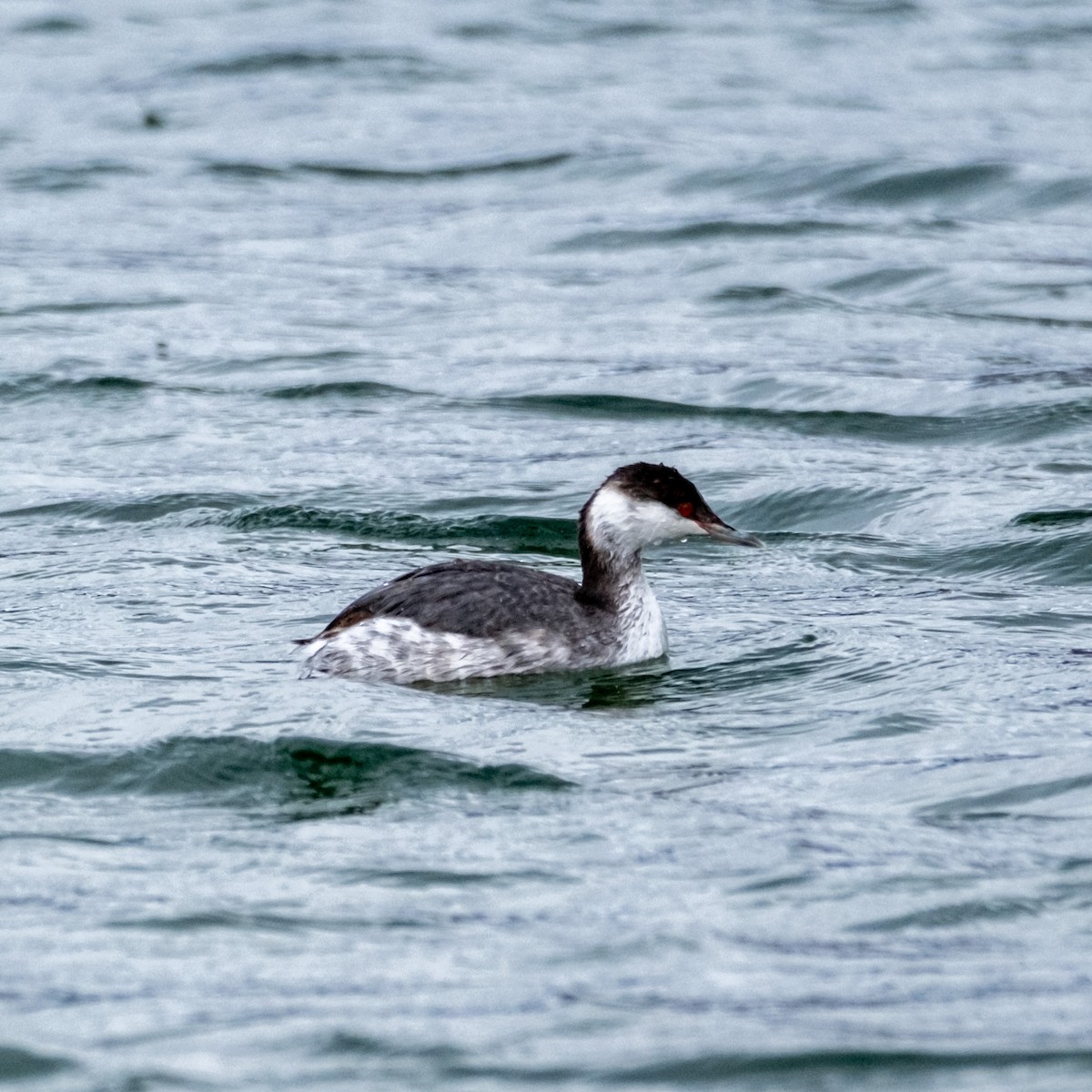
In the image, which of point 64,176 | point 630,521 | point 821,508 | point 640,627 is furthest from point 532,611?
point 64,176

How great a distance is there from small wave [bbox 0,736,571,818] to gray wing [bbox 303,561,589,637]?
3.13 feet

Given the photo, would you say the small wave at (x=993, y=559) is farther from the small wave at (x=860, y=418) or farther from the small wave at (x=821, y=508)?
the small wave at (x=860, y=418)

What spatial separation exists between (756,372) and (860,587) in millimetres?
4344

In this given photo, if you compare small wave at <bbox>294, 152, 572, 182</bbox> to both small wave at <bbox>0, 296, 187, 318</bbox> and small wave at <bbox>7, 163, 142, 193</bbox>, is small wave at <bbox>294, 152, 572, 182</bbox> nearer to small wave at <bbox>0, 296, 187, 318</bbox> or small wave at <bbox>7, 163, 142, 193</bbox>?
small wave at <bbox>7, 163, 142, 193</bbox>

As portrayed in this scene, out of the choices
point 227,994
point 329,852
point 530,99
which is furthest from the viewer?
point 530,99

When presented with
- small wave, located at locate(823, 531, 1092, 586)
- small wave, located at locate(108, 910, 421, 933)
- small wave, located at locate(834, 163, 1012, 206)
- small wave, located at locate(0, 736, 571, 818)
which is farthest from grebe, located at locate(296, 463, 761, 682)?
small wave, located at locate(834, 163, 1012, 206)

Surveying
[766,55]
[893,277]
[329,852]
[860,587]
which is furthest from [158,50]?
[329,852]

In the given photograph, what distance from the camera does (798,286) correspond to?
17.2 meters

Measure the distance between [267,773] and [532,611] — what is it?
1.65 metres

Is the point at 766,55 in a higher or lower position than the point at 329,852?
higher

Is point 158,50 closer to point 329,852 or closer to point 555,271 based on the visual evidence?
point 555,271

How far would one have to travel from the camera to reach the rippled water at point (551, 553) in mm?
6383

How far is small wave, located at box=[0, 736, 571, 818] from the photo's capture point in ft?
26.2

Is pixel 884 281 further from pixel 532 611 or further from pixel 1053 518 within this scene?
pixel 532 611
